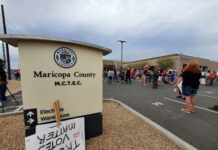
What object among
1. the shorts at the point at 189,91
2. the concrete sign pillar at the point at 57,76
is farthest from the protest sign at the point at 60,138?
the shorts at the point at 189,91

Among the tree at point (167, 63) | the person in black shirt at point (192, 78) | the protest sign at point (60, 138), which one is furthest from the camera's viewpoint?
the tree at point (167, 63)

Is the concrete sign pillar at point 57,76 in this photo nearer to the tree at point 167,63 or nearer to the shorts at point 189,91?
the shorts at point 189,91

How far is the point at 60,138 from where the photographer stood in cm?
133

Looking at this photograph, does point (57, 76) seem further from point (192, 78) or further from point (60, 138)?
point (192, 78)

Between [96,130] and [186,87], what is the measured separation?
3.25 meters

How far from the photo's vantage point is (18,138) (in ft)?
5.83

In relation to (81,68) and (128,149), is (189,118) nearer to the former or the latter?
(128,149)

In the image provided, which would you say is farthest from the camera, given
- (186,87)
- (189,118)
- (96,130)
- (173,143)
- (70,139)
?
(186,87)

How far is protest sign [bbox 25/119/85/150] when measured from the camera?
1167mm

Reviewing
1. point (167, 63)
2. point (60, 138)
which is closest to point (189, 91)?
point (60, 138)

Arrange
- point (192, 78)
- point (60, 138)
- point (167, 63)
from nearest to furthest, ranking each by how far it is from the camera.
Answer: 1. point (60, 138)
2. point (192, 78)
3. point (167, 63)

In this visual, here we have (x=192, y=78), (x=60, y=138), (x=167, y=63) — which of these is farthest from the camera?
(x=167, y=63)

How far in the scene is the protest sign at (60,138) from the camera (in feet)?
3.83

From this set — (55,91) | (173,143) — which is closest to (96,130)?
(55,91)
